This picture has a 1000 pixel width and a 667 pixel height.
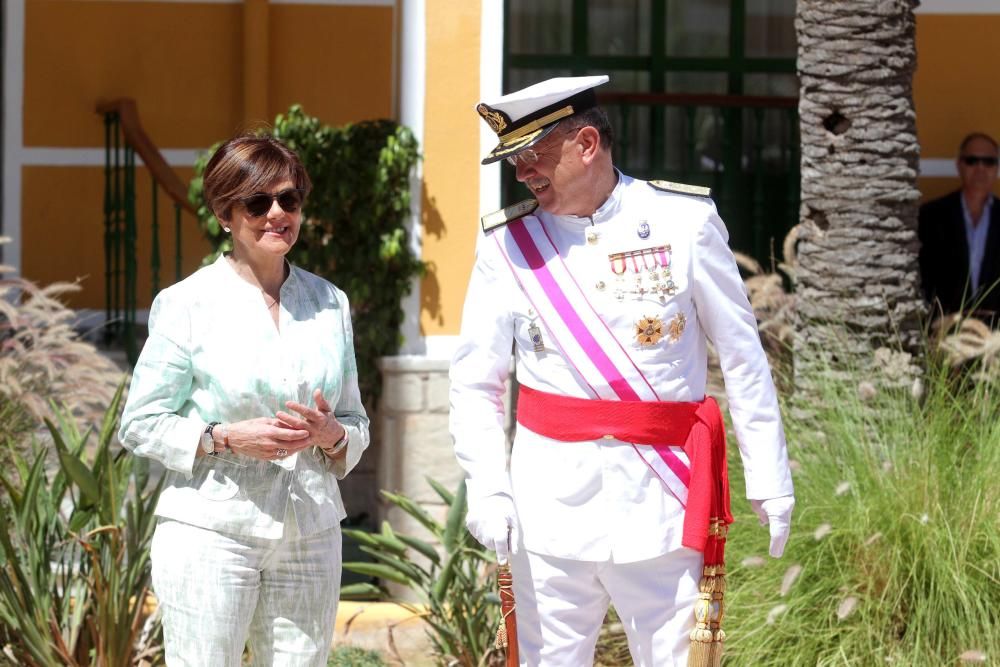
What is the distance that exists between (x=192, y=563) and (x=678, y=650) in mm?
1062

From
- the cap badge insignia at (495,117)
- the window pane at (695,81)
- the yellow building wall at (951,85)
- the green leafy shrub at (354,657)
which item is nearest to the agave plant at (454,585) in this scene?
the green leafy shrub at (354,657)

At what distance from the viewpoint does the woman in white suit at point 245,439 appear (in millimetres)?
3373

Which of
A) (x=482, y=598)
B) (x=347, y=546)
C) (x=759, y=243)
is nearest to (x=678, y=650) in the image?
(x=482, y=598)

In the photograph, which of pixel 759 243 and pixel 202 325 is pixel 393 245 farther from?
pixel 202 325

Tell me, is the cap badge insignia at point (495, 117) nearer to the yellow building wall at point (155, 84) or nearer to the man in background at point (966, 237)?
the man in background at point (966, 237)

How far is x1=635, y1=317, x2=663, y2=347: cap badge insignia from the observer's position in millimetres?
3385

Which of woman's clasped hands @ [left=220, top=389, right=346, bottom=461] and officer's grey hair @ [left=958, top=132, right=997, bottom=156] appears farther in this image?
officer's grey hair @ [left=958, top=132, right=997, bottom=156]

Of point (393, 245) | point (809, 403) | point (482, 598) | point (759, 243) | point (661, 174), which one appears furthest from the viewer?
point (661, 174)

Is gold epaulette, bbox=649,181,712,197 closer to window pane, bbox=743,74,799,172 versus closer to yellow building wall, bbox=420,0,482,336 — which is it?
yellow building wall, bbox=420,0,482,336

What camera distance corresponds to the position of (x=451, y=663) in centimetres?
505

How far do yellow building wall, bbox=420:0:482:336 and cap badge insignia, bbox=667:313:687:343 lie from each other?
10.3 ft

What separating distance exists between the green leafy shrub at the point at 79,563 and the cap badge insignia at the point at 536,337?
186 cm

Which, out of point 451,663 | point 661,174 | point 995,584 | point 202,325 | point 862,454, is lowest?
point 451,663

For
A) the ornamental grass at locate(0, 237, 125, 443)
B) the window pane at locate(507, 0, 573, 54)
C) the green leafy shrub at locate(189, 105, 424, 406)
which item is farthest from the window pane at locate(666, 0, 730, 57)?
the ornamental grass at locate(0, 237, 125, 443)
